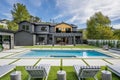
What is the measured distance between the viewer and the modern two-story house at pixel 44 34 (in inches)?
1314

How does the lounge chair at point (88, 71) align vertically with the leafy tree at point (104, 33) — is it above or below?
below

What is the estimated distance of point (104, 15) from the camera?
143 feet

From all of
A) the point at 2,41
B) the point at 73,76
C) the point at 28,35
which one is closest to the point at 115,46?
the point at 73,76

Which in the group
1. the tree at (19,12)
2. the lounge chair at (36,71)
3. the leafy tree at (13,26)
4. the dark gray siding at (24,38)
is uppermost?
the tree at (19,12)

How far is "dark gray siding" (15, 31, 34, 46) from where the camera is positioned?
3331cm

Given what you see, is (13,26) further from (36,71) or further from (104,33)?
(36,71)

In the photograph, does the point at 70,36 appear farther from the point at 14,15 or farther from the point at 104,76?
the point at 104,76

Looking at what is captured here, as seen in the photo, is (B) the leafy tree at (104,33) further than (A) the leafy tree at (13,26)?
No

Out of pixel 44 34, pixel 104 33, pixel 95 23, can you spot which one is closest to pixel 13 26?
pixel 44 34

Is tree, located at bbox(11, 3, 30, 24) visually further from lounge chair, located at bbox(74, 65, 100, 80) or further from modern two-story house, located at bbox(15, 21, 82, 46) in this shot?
lounge chair, located at bbox(74, 65, 100, 80)

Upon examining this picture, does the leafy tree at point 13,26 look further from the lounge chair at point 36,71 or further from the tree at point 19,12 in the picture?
the lounge chair at point 36,71

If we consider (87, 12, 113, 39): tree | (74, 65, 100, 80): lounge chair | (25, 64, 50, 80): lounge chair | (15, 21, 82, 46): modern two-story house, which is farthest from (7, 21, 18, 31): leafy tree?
(74, 65, 100, 80): lounge chair

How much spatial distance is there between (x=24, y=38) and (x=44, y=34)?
6.78 metres

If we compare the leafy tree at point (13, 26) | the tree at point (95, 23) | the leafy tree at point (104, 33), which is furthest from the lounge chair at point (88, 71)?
the leafy tree at point (13, 26)
